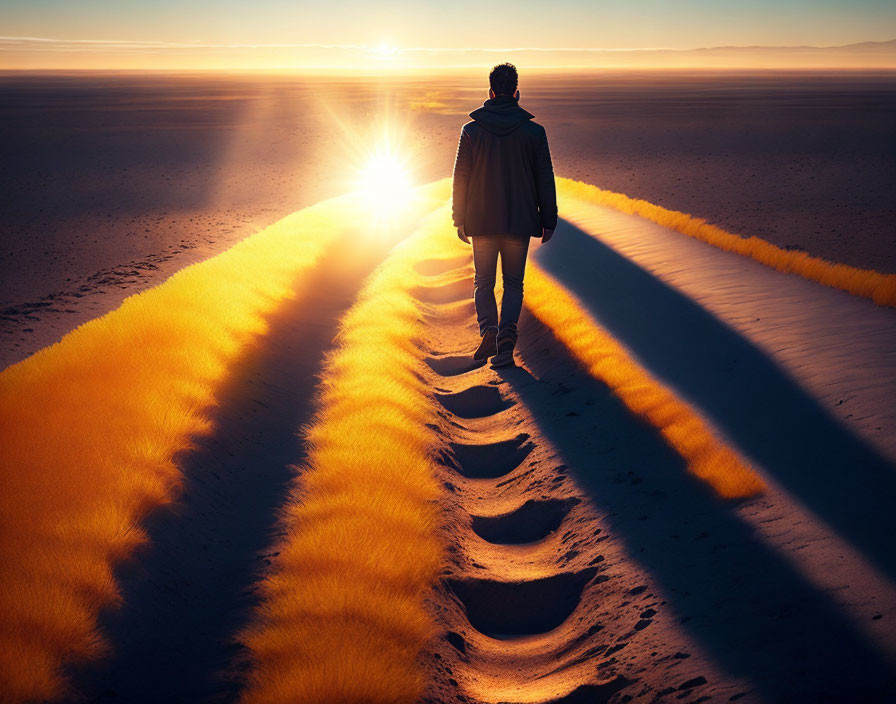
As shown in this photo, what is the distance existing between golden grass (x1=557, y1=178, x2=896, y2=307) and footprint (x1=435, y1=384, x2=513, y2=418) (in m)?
4.13

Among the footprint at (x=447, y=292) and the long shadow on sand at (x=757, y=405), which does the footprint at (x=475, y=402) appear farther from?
the footprint at (x=447, y=292)

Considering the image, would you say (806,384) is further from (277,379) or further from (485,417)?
(277,379)

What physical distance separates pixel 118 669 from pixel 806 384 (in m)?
4.92

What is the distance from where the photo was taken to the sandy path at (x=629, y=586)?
115 inches

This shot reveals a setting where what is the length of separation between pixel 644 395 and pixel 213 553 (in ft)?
11.6

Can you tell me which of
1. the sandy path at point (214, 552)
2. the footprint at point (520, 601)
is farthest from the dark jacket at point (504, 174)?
the footprint at point (520, 601)

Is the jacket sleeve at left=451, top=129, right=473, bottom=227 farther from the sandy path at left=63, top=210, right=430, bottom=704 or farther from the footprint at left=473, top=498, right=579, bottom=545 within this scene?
the footprint at left=473, top=498, right=579, bottom=545

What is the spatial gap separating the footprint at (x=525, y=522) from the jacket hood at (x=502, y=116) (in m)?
3.24

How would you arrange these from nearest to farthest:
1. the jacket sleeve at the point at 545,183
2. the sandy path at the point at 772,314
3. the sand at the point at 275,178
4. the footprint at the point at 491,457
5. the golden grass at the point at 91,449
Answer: the golden grass at the point at 91,449 → the sandy path at the point at 772,314 → the footprint at the point at 491,457 → the jacket sleeve at the point at 545,183 → the sand at the point at 275,178

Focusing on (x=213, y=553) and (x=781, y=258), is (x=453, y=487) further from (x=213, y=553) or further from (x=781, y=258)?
(x=781, y=258)

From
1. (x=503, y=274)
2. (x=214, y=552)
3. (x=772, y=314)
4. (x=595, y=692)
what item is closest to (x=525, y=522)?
(x=595, y=692)

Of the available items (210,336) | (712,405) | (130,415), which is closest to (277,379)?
(210,336)

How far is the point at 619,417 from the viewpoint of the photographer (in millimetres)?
5828

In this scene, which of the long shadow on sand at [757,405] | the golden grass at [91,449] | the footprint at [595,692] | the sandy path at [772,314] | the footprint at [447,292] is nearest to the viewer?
the footprint at [595,692]
